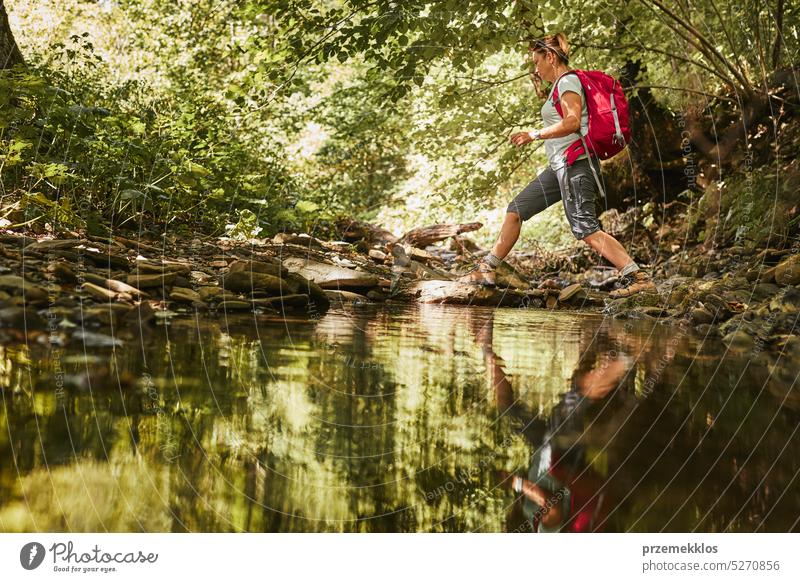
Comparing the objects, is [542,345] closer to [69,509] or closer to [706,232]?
[69,509]

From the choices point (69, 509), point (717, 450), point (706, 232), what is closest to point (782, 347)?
point (717, 450)

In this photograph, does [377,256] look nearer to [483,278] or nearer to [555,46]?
[483,278]

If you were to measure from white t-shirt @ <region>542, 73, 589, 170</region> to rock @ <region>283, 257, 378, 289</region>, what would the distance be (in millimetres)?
1999

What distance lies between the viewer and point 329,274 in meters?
6.18

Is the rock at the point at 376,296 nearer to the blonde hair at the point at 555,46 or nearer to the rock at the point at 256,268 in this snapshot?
the rock at the point at 256,268

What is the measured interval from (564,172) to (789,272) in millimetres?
2277

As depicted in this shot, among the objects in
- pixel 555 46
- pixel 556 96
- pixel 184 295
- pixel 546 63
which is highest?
pixel 555 46

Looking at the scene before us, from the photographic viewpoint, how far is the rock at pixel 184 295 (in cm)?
399

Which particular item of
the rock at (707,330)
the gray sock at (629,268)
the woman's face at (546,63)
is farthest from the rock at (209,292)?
the rock at (707,330)

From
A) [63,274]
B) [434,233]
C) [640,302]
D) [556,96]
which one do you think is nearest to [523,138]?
[556,96]

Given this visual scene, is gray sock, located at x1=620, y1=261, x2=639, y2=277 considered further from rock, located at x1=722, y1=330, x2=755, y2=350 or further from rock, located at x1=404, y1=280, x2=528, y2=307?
rock, located at x1=404, y1=280, x2=528, y2=307

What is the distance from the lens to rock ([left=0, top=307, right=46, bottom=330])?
2.62 metres

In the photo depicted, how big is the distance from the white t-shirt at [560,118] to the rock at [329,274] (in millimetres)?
1999
